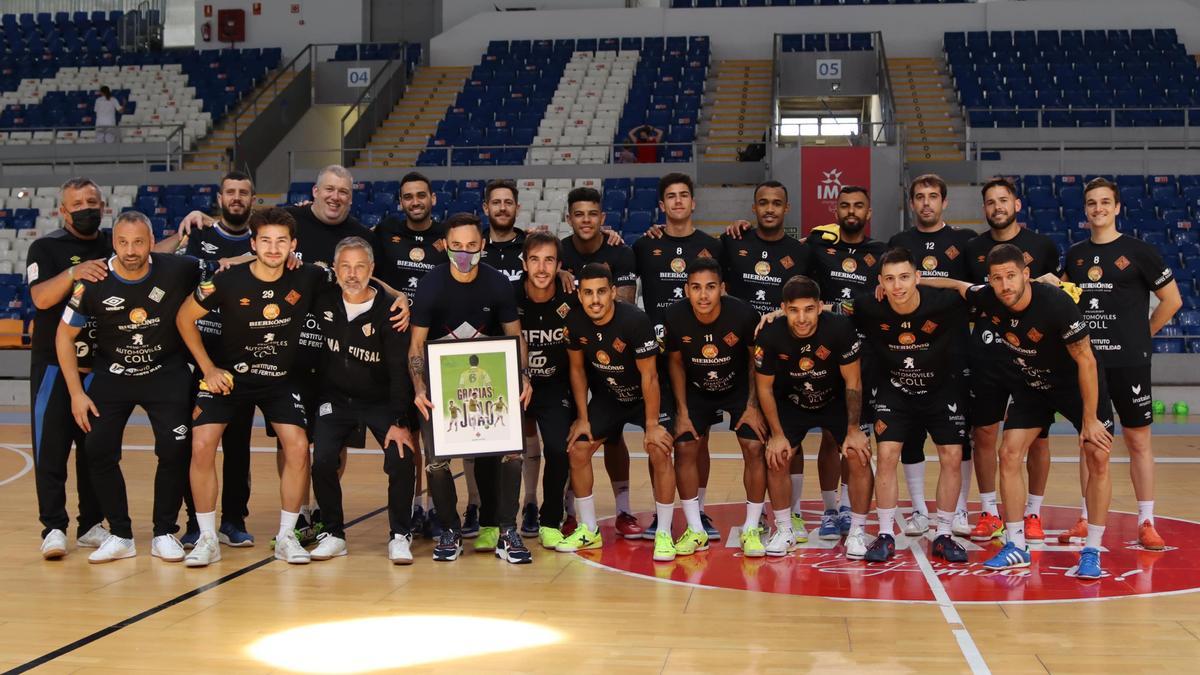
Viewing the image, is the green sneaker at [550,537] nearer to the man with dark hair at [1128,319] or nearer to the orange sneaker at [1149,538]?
the man with dark hair at [1128,319]

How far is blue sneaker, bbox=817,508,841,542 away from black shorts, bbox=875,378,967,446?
0.82m

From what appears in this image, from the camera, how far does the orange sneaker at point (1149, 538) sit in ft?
22.9

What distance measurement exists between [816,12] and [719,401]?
803 inches

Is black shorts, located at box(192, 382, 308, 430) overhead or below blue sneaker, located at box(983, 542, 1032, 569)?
overhead

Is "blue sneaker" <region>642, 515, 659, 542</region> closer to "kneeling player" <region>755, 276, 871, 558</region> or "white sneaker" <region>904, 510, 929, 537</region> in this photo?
"kneeling player" <region>755, 276, 871, 558</region>

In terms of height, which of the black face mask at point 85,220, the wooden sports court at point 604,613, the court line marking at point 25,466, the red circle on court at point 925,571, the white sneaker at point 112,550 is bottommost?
the court line marking at point 25,466

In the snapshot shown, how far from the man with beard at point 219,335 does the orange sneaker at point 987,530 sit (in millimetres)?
4581

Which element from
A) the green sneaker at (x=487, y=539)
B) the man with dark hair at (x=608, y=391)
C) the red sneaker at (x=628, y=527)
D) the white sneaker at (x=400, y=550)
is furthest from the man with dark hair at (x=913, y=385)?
the white sneaker at (x=400, y=550)

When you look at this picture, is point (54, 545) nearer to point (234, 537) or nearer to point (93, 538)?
point (93, 538)

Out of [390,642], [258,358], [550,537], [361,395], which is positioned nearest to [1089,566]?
[550,537]

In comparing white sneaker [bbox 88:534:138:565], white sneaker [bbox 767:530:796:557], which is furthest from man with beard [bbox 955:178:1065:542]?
white sneaker [bbox 88:534:138:565]

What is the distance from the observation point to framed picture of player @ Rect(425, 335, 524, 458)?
22.2 ft

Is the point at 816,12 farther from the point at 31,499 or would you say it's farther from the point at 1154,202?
the point at 31,499

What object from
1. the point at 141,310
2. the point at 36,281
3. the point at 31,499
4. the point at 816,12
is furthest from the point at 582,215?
the point at 816,12
